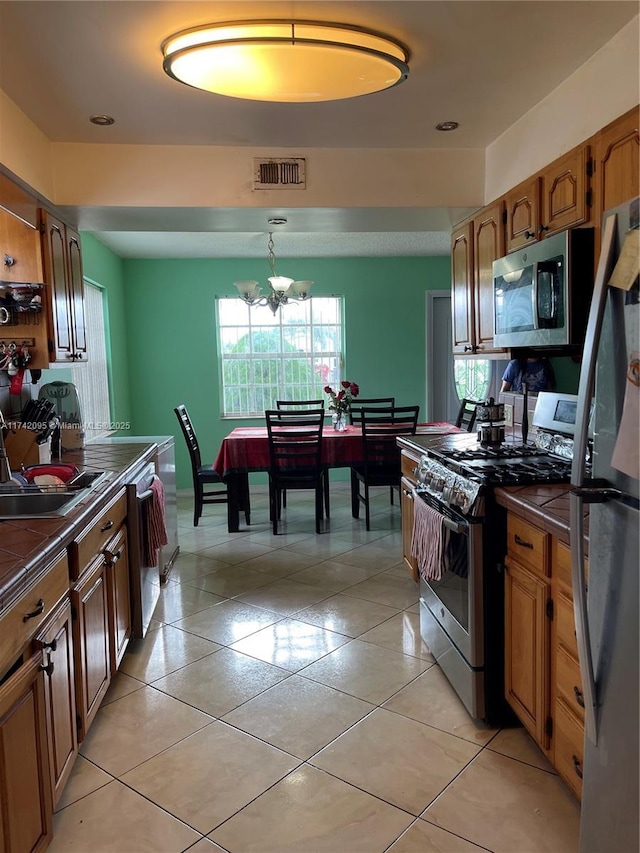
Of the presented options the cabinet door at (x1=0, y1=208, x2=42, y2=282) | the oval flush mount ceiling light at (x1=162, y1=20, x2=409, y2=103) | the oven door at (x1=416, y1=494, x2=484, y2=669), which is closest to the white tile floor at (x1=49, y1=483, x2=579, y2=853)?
the oven door at (x1=416, y1=494, x2=484, y2=669)

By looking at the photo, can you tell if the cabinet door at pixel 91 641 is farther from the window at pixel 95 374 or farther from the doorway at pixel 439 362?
the doorway at pixel 439 362

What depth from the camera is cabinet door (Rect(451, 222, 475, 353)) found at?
347 centimetres

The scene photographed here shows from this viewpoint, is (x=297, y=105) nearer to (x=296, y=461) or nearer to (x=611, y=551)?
(x=611, y=551)

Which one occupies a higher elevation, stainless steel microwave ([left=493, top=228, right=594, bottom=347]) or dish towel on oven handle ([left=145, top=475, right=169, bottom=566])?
stainless steel microwave ([left=493, top=228, right=594, bottom=347])

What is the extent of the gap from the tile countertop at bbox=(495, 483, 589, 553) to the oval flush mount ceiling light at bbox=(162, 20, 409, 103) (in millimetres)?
1525

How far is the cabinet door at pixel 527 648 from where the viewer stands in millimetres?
1936

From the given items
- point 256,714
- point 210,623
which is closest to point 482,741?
point 256,714

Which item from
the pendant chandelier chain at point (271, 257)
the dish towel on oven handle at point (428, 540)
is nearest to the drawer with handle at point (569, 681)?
the dish towel on oven handle at point (428, 540)

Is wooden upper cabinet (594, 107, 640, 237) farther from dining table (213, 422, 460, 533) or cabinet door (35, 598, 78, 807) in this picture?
dining table (213, 422, 460, 533)

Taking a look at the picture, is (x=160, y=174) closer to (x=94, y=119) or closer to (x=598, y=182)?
(x=94, y=119)

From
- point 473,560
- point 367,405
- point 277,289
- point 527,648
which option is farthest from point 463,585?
point 367,405

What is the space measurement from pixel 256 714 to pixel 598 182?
234 centimetres

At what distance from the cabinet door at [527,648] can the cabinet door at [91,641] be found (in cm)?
144

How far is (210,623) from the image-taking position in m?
3.30
